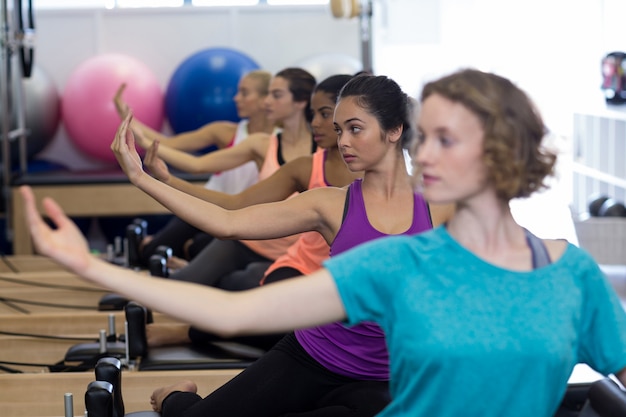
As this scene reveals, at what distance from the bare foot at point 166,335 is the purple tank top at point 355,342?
3.11ft

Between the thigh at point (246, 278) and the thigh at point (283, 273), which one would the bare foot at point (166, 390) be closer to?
the thigh at point (283, 273)

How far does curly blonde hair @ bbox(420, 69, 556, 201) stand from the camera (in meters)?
1.36

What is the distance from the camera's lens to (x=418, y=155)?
1365 mm

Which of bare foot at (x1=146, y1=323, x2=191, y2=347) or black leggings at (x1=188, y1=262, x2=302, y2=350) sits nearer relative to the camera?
black leggings at (x1=188, y1=262, x2=302, y2=350)

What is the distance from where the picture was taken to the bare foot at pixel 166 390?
2.51 metres

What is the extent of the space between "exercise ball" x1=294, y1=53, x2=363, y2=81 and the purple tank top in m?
3.98

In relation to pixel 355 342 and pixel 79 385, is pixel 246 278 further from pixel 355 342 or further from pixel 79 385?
pixel 355 342

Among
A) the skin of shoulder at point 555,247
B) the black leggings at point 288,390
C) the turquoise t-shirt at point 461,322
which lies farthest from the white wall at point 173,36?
the turquoise t-shirt at point 461,322

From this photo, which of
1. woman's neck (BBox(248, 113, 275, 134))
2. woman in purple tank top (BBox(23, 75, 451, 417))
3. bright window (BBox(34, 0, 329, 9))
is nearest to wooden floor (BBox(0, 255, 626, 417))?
woman in purple tank top (BBox(23, 75, 451, 417))

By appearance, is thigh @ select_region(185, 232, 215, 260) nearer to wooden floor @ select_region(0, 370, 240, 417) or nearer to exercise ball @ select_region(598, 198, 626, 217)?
wooden floor @ select_region(0, 370, 240, 417)

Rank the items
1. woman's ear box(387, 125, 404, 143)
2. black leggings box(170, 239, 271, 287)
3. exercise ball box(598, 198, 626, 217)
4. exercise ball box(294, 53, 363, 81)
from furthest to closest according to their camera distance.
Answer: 1. exercise ball box(294, 53, 363, 81)
2. exercise ball box(598, 198, 626, 217)
3. black leggings box(170, 239, 271, 287)
4. woman's ear box(387, 125, 404, 143)

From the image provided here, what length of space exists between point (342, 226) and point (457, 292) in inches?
30.0

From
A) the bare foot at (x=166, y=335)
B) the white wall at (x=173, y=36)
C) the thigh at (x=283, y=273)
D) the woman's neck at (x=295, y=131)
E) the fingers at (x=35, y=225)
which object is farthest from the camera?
the white wall at (x=173, y=36)

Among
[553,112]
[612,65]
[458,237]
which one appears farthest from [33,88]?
[458,237]
